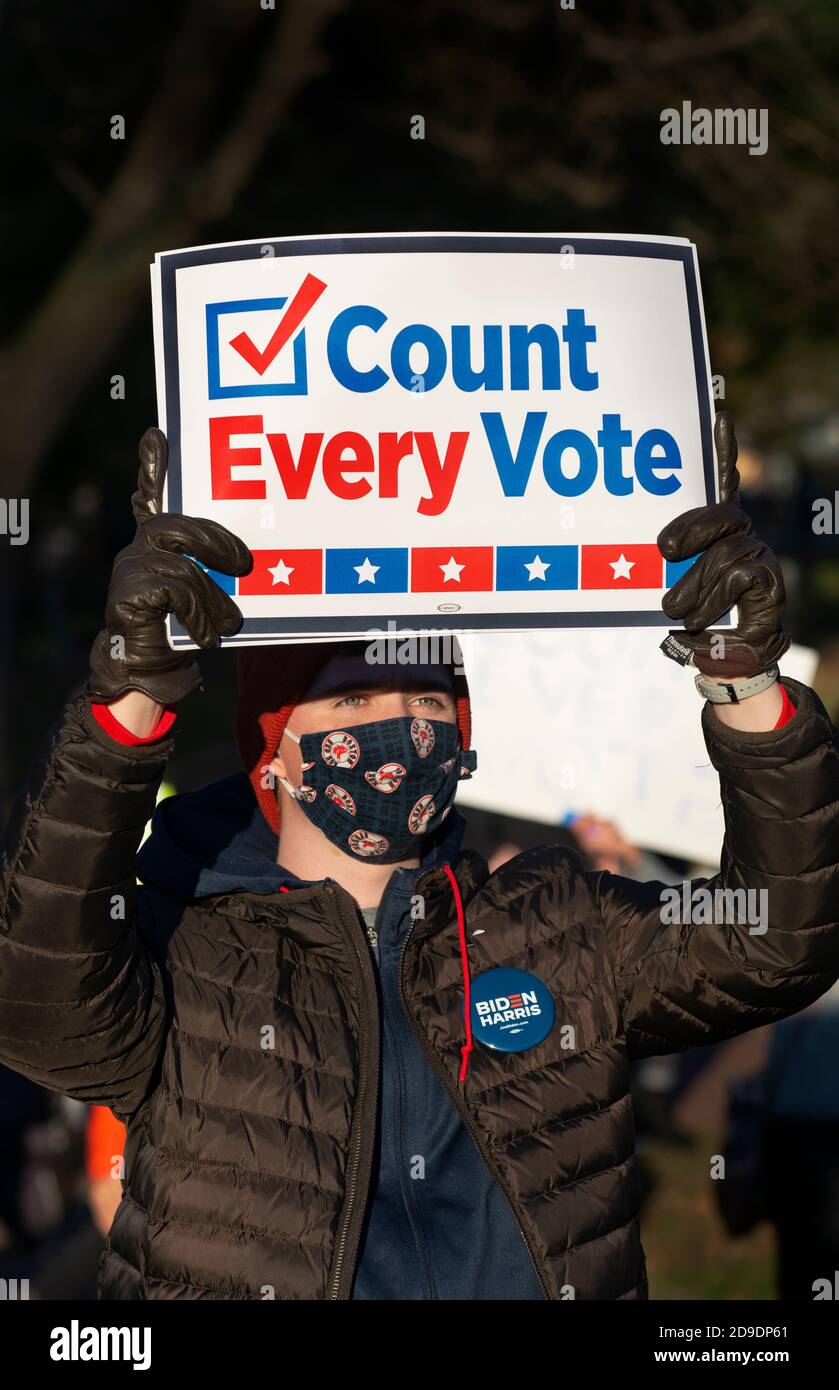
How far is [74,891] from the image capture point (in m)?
2.57

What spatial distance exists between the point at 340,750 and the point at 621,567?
0.58m

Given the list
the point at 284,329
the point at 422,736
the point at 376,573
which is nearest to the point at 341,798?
the point at 422,736

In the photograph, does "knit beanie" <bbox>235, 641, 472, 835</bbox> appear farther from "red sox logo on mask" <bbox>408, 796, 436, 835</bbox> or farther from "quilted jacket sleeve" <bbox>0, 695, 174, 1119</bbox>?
"quilted jacket sleeve" <bbox>0, 695, 174, 1119</bbox>

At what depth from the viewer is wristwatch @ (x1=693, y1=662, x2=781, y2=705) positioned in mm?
2742

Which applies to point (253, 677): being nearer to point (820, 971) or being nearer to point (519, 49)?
point (820, 971)

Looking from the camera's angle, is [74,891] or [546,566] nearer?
[74,891]

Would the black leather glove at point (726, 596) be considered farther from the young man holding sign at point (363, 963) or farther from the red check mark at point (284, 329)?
the red check mark at point (284, 329)

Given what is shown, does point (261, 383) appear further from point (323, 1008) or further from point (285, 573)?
point (323, 1008)

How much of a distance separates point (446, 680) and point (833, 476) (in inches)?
937

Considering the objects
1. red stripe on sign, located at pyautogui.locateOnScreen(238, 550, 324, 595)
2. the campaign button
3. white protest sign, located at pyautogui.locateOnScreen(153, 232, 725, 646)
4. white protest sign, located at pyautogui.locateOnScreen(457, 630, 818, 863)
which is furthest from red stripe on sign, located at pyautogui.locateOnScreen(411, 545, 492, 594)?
white protest sign, located at pyautogui.locateOnScreen(457, 630, 818, 863)

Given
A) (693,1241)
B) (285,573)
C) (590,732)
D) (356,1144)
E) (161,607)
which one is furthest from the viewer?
(693,1241)

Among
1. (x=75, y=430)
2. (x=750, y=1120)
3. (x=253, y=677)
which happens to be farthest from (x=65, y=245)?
(x=253, y=677)

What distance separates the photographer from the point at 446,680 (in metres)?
3.10

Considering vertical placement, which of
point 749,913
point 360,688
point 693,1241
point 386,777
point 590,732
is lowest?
point 693,1241
